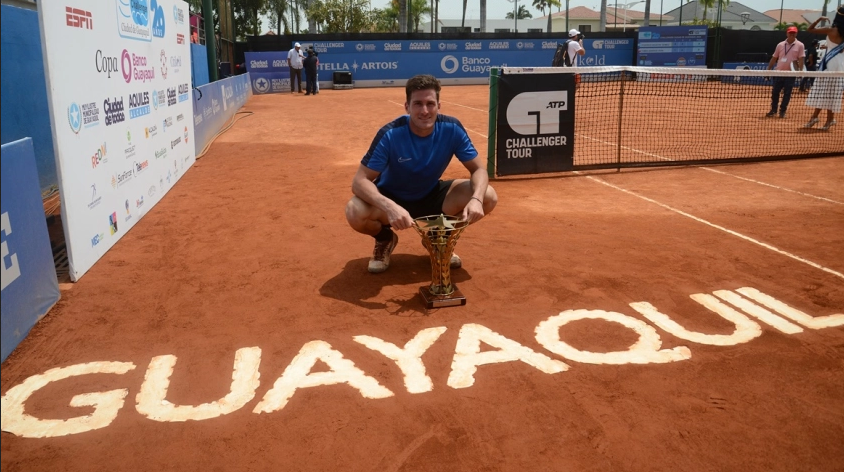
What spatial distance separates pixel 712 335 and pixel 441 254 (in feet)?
6.24

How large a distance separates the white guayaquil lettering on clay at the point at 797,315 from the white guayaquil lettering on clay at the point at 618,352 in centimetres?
104

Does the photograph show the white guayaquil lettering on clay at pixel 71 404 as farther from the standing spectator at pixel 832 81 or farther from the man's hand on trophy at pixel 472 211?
the standing spectator at pixel 832 81

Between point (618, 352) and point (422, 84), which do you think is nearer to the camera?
point (618, 352)

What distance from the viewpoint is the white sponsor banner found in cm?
534

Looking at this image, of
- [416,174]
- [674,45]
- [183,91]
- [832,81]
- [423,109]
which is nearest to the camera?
[423,109]

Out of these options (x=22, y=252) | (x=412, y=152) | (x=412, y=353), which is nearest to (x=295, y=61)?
(x=412, y=152)

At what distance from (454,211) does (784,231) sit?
12.1 feet

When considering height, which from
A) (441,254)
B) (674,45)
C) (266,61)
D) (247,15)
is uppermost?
(247,15)

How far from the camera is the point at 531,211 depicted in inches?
306

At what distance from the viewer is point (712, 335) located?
4.38m

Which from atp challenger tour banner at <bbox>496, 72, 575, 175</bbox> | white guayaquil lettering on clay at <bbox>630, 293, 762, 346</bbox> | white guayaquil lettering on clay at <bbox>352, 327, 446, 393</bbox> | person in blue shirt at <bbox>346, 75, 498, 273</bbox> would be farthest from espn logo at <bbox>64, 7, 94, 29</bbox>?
atp challenger tour banner at <bbox>496, 72, 575, 175</bbox>

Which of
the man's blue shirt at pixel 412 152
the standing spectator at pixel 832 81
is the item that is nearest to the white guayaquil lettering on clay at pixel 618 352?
the man's blue shirt at pixel 412 152

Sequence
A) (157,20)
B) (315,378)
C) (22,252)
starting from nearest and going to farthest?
(315,378)
(22,252)
(157,20)

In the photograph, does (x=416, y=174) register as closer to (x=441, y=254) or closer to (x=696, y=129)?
(x=441, y=254)
